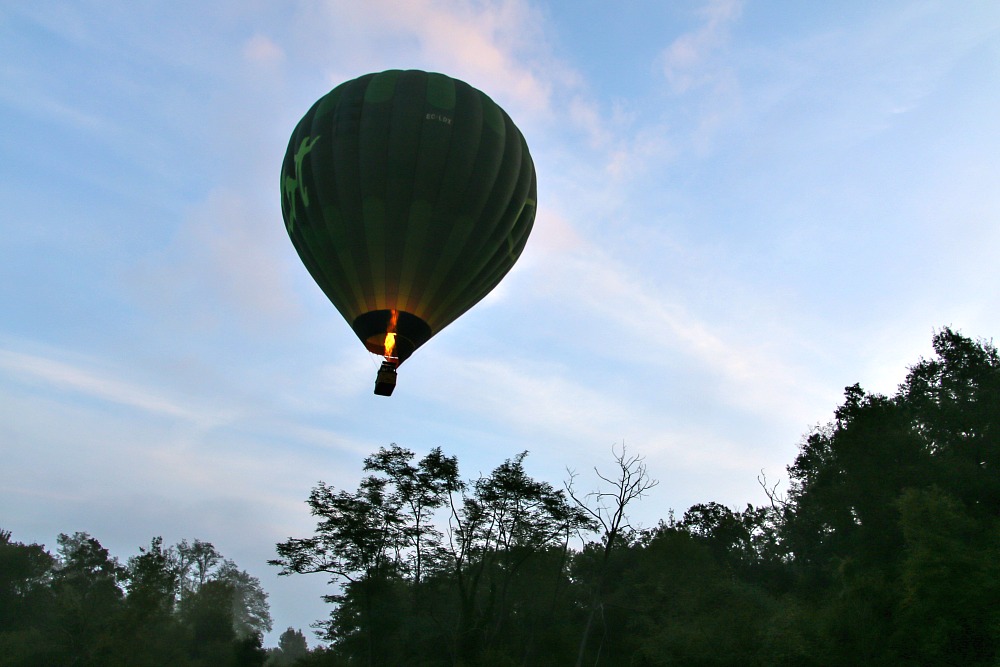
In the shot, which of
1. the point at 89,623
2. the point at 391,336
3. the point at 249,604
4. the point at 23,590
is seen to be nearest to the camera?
the point at 391,336

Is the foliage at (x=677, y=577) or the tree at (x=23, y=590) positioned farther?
the tree at (x=23, y=590)

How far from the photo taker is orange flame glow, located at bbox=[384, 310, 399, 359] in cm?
1452

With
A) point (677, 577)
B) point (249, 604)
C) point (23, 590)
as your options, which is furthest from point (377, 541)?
point (249, 604)

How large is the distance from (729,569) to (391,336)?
106ft

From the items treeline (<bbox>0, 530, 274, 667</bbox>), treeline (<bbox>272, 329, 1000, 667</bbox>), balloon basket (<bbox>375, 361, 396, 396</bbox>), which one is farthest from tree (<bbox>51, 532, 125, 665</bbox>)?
balloon basket (<bbox>375, 361, 396, 396</bbox>)

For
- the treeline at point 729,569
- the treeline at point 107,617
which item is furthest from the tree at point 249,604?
the treeline at point 729,569

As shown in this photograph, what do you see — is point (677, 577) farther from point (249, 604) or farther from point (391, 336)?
point (249, 604)

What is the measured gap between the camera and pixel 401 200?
1469 centimetres

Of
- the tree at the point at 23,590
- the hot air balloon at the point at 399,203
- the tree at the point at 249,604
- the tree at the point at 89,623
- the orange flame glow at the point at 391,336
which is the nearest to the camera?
the orange flame glow at the point at 391,336

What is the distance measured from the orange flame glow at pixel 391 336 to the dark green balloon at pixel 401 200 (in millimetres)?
49

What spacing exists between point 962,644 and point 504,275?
17347 mm

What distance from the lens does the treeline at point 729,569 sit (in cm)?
2080

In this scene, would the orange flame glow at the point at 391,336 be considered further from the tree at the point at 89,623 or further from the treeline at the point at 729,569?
the tree at the point at 89,623

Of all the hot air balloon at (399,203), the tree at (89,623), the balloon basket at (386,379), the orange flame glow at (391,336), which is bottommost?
the tree at (89,623)
